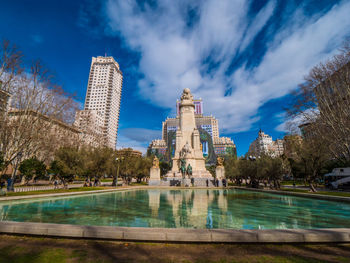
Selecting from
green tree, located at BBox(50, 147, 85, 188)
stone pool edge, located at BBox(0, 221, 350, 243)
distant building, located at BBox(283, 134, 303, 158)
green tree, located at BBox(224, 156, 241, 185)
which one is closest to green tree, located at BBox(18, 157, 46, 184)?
green tree, located at BBox(50, 147, 85, 188)

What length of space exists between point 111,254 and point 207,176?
33.3 meters

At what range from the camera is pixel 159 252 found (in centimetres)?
420

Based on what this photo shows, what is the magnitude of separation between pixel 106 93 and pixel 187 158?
102 metres

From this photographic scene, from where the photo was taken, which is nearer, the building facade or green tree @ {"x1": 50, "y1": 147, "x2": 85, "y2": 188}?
green tree @ {"x1": 50, "y1": 147, "x2": 85, "y2": 188}

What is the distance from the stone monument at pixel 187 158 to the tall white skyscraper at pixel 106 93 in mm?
82432

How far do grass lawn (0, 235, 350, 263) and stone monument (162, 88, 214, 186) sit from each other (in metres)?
27.2

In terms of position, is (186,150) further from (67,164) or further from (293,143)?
(67,164)

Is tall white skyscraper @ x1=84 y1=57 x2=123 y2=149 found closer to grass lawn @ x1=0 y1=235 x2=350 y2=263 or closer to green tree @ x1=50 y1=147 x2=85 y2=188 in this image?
green tree @ x1=50 y1=147 x2=85 y2=188

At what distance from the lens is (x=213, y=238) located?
4660 millimetres

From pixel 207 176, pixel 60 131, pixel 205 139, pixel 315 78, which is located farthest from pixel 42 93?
pixel 205 139

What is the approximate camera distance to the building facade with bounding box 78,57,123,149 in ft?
384

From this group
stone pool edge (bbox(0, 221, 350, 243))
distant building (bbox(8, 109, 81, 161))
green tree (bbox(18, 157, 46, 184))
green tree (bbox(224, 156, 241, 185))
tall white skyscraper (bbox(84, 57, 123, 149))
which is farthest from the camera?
tall white skyscraper (bbox(84, 57, 123, 149))

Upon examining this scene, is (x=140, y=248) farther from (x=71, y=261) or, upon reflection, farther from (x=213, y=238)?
(x=213, y=238)

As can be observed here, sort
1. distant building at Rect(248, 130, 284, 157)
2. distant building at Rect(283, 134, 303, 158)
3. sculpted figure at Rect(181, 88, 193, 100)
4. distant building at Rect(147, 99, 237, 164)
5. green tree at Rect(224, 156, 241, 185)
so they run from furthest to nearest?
distant building at Rect(147, 99, 237, 164)
distant building at Rect(248, 130, 284, 157)
sculpted figure at Rect(181, 88, 193, 100)
green tree at Rect(224, 156, 241, 185)
distant building at Rect(283, 134, 303, 158)
